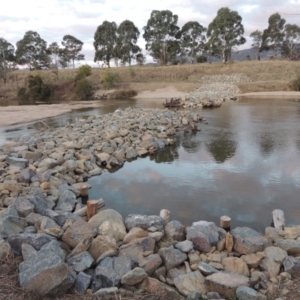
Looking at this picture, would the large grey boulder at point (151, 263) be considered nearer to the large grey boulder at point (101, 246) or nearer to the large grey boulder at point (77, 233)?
the large grey boulder at point (101, 246)

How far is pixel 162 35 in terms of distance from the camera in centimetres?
5625

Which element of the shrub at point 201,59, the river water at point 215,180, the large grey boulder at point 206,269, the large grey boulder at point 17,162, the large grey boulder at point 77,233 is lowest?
the river water at point 215,180

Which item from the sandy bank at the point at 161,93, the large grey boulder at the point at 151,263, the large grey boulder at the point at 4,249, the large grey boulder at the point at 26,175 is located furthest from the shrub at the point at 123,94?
the large grey boulder at the point at 151,263

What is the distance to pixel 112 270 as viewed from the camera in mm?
3643

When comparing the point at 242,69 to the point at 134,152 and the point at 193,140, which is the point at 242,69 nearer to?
the point at 193,140

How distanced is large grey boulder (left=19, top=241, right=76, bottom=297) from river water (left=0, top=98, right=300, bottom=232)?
3010 mm

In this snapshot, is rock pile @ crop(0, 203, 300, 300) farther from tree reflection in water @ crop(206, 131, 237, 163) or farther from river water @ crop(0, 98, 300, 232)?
tree reflection in water @ crop(206, 131, 237, 163)

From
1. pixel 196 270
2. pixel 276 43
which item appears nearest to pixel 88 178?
pixel 196 270

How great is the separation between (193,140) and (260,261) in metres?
9.33

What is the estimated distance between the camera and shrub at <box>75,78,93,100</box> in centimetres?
4038

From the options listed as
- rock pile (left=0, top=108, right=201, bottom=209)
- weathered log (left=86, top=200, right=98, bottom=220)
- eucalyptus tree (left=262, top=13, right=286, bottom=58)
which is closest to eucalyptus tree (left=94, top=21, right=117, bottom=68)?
eucalyptus tree (left=262, top=13, right=286, bottom=58)

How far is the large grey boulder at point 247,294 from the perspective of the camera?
317cm

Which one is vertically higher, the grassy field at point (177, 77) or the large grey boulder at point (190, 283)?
the grassy field at point (177, 77)

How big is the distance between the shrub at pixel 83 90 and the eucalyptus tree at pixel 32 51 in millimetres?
28017
